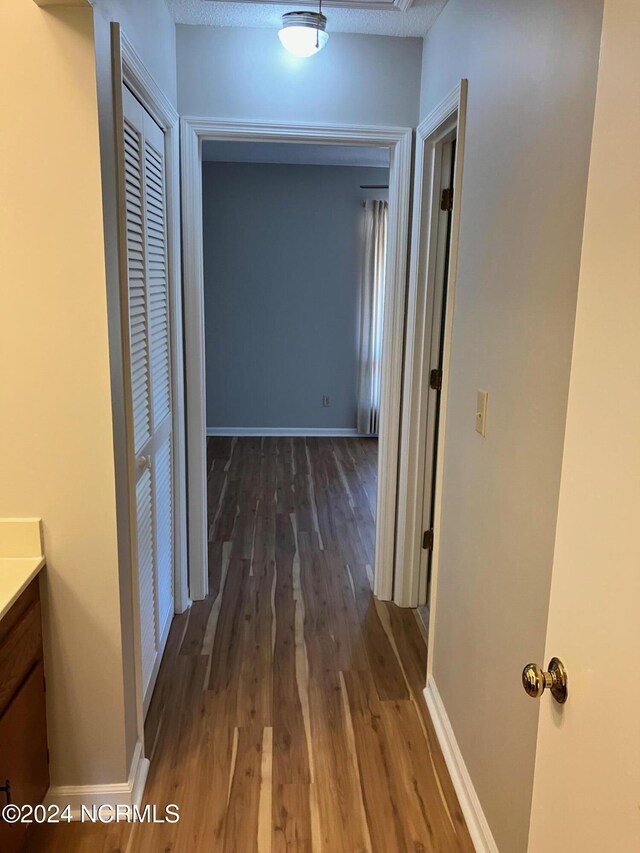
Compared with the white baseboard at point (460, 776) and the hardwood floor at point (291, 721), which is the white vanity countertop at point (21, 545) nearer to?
the hardwood floor at point (291, 721)

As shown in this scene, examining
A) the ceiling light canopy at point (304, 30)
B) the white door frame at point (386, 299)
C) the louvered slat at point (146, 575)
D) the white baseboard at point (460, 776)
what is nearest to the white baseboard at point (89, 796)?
the louvered slat at point (146, 575)

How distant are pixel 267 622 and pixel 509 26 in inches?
93.4

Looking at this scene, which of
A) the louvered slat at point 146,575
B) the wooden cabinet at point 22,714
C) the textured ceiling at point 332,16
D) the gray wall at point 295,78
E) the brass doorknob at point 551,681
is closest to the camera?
the brass doorknob at point 551,681

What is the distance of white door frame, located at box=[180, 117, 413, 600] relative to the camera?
8.66 feet

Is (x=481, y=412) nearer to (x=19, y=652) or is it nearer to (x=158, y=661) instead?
(x=19, y=652)

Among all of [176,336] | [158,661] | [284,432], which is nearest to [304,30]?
[176,336]

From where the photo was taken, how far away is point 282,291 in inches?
234

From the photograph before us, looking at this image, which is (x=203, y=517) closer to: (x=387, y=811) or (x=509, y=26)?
(x=387, y=811)

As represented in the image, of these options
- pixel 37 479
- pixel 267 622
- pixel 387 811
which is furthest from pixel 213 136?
pixel 387 811

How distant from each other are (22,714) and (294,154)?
4850mm

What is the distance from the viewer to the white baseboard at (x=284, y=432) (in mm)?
6156

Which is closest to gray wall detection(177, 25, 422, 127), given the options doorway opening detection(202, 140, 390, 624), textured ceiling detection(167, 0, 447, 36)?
textured ceiling detection(167, 0, 447, 36)

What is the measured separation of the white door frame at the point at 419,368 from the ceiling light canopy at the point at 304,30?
49 centimetres

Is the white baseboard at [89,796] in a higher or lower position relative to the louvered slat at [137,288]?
lower
